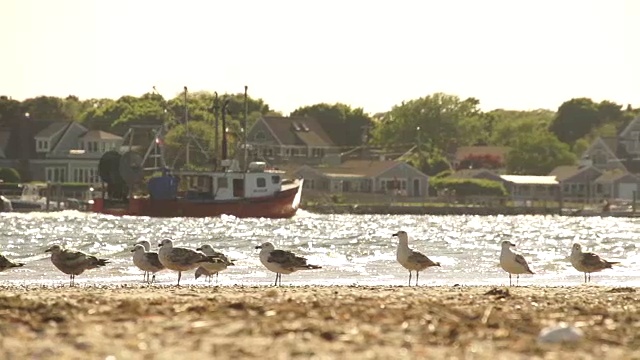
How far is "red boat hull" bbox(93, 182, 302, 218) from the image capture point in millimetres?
82794

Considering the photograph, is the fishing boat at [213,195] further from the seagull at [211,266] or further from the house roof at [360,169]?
the seagull at [211,266]

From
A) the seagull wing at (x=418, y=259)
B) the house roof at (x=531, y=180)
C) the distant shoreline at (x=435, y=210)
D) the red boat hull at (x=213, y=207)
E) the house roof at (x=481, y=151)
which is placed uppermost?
the house roof at (x=481, y=151)

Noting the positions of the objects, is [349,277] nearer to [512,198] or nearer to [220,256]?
[220,256]

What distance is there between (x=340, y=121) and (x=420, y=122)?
27.5 ft

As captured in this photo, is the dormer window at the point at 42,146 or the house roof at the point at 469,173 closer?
the dormer window at the point at 42,146

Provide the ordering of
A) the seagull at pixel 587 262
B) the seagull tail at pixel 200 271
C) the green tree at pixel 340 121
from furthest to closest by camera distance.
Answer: the green tree at pixel 340 121
the seagull at pixel 587 262
the seagull tail at pixel 200 271

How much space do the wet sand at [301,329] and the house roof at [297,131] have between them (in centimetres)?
12071

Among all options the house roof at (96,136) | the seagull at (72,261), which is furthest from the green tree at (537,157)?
the seagull at (72,261)

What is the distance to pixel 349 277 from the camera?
93.7ft

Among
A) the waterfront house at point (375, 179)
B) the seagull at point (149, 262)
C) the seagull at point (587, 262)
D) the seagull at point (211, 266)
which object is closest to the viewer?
the seagull at point (211, 266)

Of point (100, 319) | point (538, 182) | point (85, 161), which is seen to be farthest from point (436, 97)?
point (100, 319)

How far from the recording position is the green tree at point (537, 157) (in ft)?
455

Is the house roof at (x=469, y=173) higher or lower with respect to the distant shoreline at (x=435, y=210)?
higher

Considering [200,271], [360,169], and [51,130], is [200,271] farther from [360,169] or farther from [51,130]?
[360,169]
